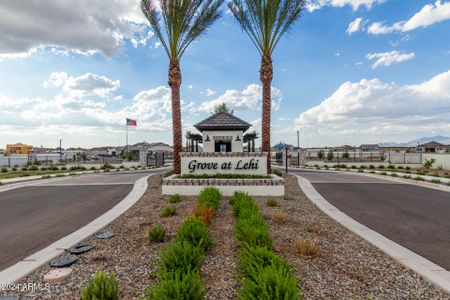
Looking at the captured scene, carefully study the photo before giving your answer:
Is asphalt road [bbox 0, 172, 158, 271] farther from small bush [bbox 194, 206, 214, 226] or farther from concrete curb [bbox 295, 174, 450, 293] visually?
concrete curb [bbox 295, 174, 450, 293]

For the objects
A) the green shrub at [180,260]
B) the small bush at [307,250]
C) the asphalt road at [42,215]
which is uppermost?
the green shrub at [180,260]

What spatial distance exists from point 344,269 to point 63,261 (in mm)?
5227

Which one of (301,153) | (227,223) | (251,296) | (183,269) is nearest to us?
(251,296)

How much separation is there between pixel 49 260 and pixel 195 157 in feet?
26.3

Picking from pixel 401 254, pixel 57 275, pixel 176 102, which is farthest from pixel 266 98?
pixel 57 275

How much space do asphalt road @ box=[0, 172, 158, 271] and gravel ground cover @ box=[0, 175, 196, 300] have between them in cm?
118

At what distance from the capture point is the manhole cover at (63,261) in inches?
167

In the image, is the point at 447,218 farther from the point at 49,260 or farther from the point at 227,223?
the point at 49,260

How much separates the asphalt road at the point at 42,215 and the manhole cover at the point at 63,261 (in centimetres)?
88

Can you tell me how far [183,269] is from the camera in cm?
341

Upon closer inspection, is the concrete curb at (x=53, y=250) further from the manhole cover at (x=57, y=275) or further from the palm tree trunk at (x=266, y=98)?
the palm tree trunk at (x=266, y=98)

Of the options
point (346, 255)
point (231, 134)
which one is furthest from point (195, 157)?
point (346, 255)

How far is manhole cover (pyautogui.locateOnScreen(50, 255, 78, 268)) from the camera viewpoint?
424cm

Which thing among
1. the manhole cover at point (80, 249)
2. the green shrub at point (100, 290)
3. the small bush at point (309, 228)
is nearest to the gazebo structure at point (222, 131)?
the small bush at point (309, 228)
